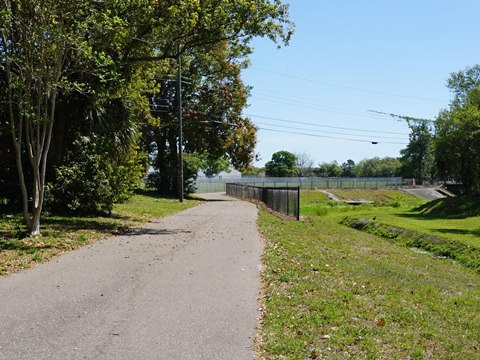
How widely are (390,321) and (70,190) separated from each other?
553 inches

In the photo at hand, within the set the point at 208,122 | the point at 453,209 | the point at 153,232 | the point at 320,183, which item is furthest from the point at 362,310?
the point at 320,183

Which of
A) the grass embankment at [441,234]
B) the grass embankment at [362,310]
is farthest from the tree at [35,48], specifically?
the grass embankment at [441,234]

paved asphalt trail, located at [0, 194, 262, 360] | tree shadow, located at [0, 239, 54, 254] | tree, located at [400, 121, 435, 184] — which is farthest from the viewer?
tree, located at [400, 121, 435, 184]

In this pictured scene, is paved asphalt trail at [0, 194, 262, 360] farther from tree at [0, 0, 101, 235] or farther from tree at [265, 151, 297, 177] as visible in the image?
tree at [265, 151, 297, 177]

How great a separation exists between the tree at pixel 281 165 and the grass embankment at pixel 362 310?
144 meters

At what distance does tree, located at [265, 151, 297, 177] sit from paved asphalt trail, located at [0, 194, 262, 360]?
145062 mm

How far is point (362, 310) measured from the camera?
22.5 feet

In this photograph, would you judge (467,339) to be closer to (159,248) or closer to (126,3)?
(159,248)

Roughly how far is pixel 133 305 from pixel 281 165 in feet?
498

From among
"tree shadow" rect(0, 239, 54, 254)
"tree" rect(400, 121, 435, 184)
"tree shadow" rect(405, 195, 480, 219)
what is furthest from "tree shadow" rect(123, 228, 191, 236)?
"tree" rect(400, 121, 435, 184)

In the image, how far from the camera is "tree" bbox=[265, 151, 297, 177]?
156875 millimetres

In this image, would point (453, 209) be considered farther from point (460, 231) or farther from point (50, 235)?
point (50, 235)

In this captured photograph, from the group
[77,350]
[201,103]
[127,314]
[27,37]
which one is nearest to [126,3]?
[27,37]

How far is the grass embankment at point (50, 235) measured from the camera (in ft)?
33.3
